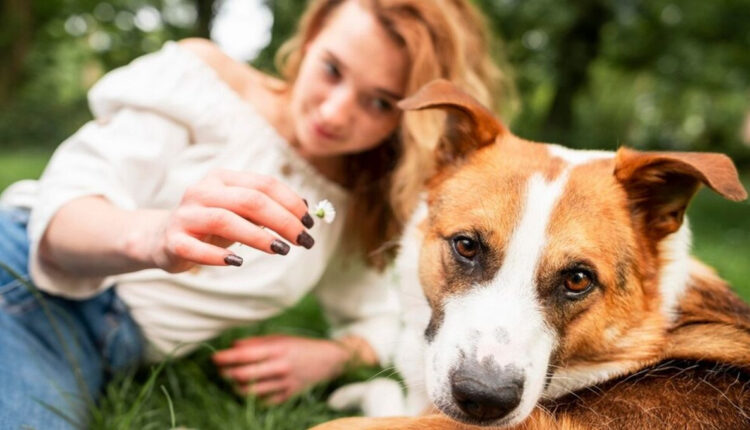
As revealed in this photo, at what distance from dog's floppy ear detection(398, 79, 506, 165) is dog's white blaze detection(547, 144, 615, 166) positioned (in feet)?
0.69

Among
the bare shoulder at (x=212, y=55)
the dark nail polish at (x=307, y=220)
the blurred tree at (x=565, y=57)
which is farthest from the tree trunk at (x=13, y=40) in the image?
the dark nail polish at (x=307, y=220)

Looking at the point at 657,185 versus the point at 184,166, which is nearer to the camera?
the point at 657,185

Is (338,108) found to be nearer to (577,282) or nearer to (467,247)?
(467,247)

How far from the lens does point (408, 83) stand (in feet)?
10.4

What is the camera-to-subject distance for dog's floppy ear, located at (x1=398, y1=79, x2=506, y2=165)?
2.36 m

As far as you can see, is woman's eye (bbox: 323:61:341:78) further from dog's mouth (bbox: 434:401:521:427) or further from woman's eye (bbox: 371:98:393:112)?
dog's mouth (bbox: 434:401:521:427)

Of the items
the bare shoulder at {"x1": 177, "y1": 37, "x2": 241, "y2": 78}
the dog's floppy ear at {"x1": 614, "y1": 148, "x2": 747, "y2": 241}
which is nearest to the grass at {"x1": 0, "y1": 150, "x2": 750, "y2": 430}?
the bare shoulder at {"x1": 177, "y1": 37, "x2": 241, "y2": 78}

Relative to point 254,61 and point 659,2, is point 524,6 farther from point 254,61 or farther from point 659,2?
point 254,61

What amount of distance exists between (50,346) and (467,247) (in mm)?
1703

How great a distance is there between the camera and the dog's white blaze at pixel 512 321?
197 centimetres

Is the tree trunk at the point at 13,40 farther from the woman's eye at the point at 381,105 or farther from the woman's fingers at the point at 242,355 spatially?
the woman's eye at the point at 381,105

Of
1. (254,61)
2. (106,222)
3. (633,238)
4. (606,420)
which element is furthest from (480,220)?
(254,61)

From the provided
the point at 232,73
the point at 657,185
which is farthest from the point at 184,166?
the point at 657,185

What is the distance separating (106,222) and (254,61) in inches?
352
